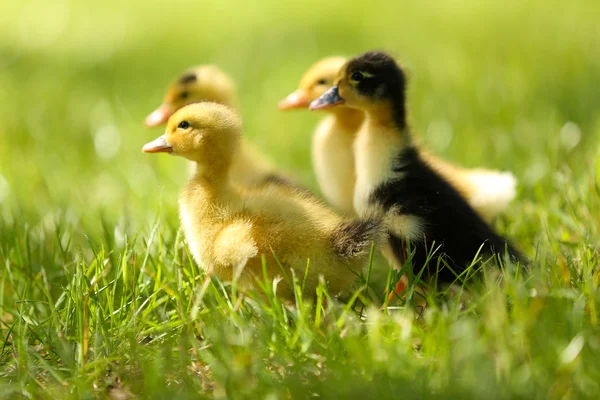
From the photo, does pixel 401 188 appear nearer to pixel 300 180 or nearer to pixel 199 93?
pixel 300 180

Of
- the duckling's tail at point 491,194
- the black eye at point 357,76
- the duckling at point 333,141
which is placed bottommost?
the duckling's tail at point 491,194

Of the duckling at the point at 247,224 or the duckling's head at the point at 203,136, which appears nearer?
the duckling at the point at 247,224

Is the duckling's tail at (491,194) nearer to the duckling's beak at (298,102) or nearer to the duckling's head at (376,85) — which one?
the duckling's head at (376,85)

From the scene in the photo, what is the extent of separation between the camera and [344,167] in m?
3.13

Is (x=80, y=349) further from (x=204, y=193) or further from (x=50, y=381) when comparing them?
(x=204, y=193)

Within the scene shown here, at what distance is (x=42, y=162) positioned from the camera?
4.09m

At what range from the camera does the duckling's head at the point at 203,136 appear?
2410 millimetres

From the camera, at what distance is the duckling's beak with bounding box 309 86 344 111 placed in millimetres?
2855

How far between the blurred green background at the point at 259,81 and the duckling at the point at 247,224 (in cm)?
52

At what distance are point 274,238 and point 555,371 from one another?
0.88 meters

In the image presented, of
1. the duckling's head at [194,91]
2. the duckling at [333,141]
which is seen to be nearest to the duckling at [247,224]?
the duckling at [333,141]

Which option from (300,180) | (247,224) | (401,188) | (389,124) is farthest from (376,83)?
(300,180)

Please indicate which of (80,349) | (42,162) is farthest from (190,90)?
(80,349)

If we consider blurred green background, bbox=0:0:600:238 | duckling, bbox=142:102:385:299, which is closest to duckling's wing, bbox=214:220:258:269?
duckling, bbox=142:102:385:299
